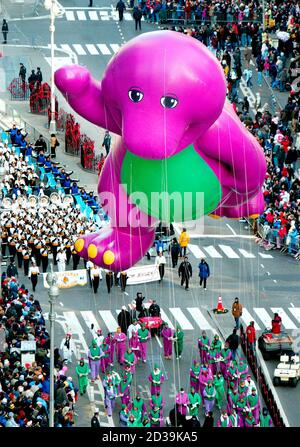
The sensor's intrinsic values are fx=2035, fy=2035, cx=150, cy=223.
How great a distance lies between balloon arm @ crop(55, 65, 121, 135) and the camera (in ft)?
143

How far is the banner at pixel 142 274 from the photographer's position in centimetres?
6950

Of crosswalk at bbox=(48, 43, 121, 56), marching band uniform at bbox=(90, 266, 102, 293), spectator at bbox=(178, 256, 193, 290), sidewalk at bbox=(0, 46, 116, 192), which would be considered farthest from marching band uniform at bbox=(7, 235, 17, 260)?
crosswalk at bbox=(48, 43, 121, 56)

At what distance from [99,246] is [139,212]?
1.22m

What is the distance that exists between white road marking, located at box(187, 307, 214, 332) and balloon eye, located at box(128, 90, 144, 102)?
80.5 feet

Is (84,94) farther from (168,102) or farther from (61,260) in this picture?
(61,260)

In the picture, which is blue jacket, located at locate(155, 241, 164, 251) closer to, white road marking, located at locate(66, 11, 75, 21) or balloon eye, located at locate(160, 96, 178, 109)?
balloon eye, located at locate(160, 96, 178, 109)

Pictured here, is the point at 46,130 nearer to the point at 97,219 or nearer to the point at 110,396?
the point at 97,219

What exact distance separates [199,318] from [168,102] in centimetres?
2551

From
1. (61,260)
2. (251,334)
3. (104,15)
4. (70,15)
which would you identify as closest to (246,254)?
(61,260)

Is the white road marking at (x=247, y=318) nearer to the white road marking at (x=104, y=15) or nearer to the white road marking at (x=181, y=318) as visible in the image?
the white road marking at (x=181, y=318)

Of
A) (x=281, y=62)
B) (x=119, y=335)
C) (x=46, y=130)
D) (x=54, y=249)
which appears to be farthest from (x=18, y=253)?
(x=281, y=62)

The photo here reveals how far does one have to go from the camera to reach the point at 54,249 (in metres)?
71.0

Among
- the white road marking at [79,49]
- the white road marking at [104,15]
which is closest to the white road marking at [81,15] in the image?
the white road marking at [104,15]
